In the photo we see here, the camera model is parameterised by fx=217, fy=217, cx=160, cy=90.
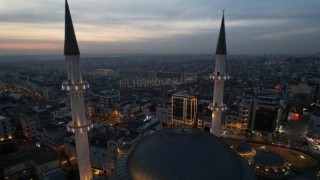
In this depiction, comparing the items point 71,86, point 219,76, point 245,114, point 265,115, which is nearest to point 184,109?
point 245,114

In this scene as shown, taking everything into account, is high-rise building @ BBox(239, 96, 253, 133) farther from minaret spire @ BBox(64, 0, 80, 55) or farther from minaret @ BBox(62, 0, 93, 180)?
minaret spire @ BBox(64, 0, 80, 55)

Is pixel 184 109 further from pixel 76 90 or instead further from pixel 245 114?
pixel 76 90

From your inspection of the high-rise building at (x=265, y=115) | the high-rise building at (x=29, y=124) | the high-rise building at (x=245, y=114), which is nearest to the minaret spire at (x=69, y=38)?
the high-rise building at (x=29, y=124)

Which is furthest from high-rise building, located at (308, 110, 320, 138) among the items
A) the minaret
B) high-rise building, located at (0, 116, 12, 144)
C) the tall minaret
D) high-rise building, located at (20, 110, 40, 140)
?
high-rise building, located at (0, 116, 12, 144)

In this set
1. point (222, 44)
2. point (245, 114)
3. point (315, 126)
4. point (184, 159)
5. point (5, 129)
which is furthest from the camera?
point (245, 114)

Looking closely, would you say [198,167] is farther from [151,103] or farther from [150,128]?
[151,103]

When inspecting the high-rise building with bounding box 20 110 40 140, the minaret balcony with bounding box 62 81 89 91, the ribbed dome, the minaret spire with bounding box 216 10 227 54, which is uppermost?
the minaret spire with bounding box 216 10 227 54
